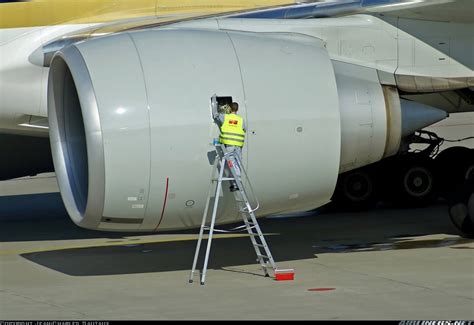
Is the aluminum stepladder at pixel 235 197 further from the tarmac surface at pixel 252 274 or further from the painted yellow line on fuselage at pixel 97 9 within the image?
the painted yellow line on fuselage at pixel 97 9

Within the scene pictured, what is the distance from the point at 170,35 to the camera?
12672mm

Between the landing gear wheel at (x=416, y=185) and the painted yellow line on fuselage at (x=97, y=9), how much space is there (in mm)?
3936

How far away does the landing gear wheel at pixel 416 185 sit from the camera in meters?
18.2

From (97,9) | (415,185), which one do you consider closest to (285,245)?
(97,9)

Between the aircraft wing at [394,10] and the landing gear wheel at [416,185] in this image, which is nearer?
the aircraft wing at [394,10]

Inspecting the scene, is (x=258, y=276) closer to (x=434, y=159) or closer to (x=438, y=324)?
(x=438, y=324)

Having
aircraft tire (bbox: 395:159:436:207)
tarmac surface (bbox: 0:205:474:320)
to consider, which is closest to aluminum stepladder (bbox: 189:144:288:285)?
tarmac surface (bbox: 0:205:474:320)

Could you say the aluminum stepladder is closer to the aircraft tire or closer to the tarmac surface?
the tarmac surface

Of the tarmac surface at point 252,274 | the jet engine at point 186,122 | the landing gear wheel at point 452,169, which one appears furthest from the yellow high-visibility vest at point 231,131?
the landing gear wheel at point 452,169

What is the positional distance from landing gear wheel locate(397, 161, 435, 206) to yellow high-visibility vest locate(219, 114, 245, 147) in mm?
6673

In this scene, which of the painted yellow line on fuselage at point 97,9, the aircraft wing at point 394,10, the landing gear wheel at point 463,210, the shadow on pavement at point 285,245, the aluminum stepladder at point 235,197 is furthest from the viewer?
the painted yellow line on fuselage at point 97,9

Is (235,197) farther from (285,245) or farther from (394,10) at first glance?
(394,10)

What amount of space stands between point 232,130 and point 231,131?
0.02 m

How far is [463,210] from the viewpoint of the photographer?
571 inches
